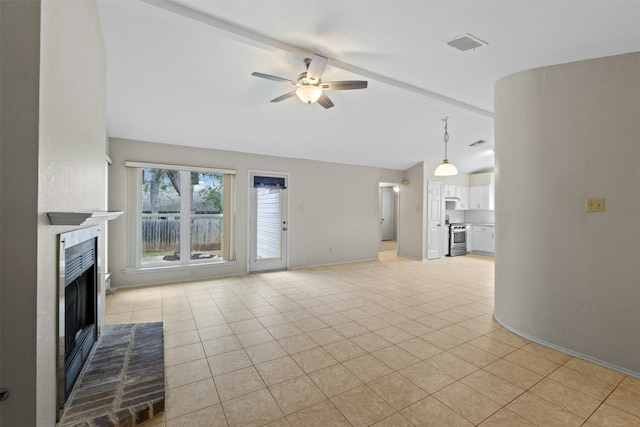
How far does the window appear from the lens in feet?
15.8

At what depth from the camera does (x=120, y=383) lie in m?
2.03

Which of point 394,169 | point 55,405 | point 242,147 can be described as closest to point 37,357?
point 55,405

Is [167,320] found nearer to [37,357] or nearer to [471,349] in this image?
[37,357]

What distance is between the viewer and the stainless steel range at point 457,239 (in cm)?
812

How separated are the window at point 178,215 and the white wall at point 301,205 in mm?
148

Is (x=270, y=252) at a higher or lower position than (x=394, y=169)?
lower

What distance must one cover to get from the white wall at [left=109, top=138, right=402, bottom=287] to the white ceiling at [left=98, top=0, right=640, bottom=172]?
32cm

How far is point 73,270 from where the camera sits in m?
1.89

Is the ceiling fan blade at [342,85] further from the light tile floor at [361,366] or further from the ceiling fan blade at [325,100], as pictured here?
the light tile floor at [361,366]

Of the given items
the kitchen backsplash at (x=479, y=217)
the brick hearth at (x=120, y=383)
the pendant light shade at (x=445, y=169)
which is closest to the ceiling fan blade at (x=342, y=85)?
the pendant light shade at (x=445, y=169)

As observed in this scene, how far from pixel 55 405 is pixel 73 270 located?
2.49 feet

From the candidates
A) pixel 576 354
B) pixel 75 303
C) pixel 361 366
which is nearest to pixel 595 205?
pixel 576 354

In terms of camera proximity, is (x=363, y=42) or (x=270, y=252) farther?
(x=270, y=252)

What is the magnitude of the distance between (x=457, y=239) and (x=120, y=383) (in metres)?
8.19
